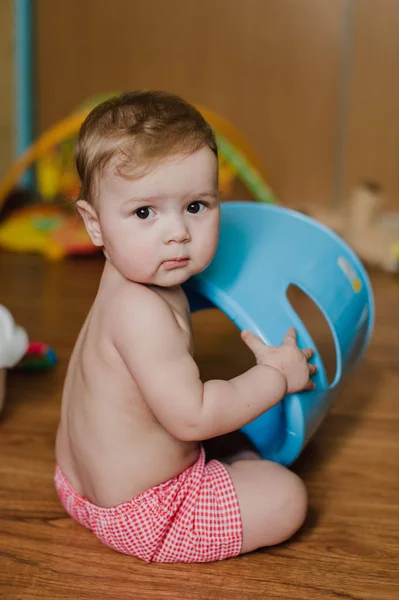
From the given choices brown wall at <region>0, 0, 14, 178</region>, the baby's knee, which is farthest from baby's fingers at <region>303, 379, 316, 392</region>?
brown wall at <region>0, 0, 14, 178</region>

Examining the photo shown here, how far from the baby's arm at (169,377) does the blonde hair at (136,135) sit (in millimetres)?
129

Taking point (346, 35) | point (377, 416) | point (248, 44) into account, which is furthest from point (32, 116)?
point (377, 416)

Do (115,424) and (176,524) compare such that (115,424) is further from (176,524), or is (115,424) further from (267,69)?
(267,69)

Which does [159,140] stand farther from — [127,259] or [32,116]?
[32,116]

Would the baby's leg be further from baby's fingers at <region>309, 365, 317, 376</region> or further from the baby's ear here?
the baby's ear

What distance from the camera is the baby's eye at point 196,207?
0.78m

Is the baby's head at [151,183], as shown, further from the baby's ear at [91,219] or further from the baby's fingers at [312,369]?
the baby's fingers at [312,369]

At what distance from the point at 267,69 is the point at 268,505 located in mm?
1929

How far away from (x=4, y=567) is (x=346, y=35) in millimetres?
2056

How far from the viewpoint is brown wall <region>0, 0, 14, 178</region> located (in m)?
2.47

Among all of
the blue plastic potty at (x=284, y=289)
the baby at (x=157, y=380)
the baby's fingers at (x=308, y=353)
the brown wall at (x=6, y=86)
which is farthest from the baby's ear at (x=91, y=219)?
the brown wall at (x=6, y=86)

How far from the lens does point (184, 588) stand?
31.1 inches

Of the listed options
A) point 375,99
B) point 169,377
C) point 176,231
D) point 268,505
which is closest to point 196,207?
point 176,231

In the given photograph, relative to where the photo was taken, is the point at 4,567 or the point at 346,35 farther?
the point at 346,35
